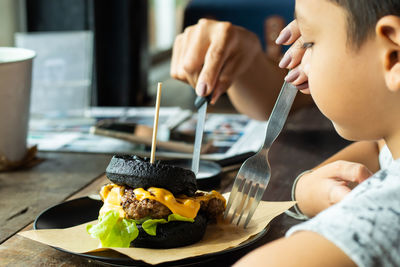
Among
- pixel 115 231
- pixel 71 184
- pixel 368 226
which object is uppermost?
pixel 368 226

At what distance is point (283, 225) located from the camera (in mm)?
975

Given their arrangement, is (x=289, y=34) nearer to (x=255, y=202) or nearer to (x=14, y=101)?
(x=255, y=202)

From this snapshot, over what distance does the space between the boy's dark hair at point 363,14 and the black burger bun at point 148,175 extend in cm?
33

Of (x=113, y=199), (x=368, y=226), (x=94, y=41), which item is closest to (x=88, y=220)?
(x=113, y=199)

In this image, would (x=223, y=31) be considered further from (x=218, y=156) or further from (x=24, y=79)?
(x=24, y=79)

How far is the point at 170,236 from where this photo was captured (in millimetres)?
822

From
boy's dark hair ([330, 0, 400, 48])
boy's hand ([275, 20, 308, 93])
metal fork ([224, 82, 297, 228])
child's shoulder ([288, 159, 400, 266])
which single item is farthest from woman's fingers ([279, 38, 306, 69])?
child's shoulder ([288, 159, 400, 266])

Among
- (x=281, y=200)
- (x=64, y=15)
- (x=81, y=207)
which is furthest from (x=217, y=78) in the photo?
(x=64, y=15)

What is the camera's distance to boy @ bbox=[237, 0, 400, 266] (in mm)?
593

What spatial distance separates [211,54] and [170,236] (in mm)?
721

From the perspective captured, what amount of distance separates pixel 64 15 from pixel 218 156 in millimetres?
1357

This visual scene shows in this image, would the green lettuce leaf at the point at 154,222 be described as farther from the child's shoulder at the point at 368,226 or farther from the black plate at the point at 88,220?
the child's shoulder at the point at 368,226

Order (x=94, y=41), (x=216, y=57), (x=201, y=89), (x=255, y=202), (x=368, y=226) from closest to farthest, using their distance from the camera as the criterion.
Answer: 1. (x=368, y=226)
2. (x=255, y=202)
3. (x=201, y=89)
4. (x=216, y=57)
5. (x=94, y=41)

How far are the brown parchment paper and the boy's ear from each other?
0.33 m
